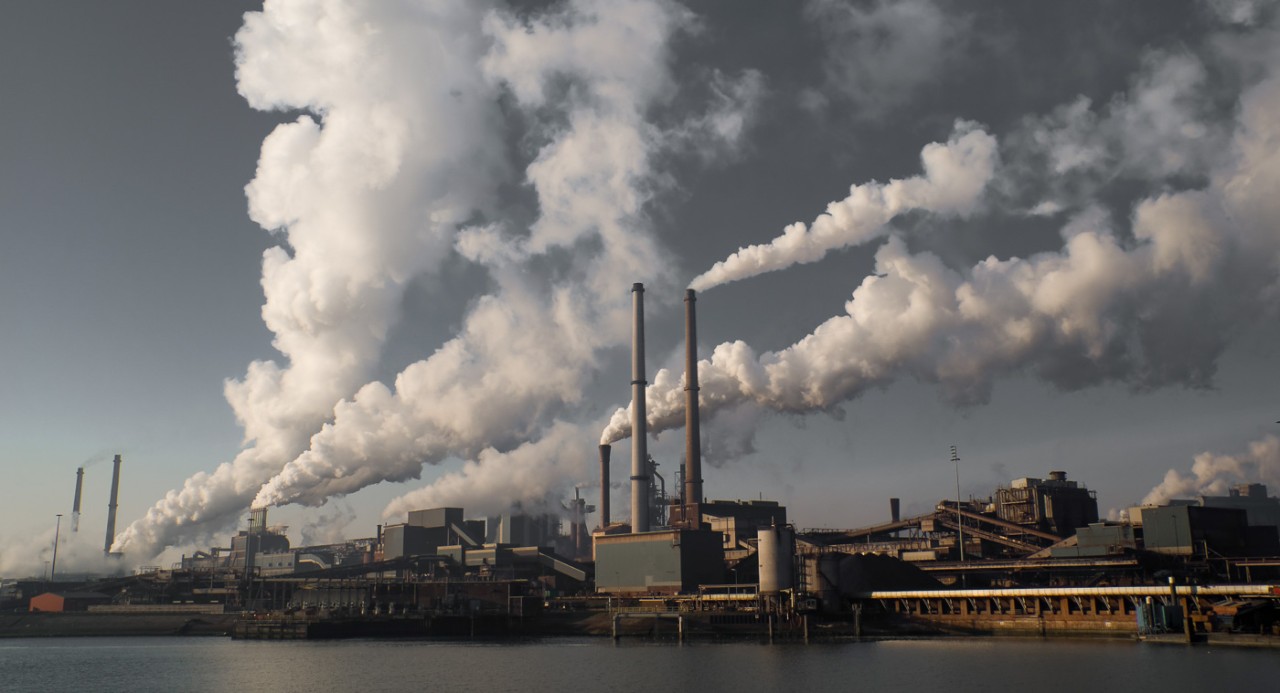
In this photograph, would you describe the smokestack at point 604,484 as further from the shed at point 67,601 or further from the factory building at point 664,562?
the shed at point 67,601

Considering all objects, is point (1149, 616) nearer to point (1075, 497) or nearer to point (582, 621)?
point (1075, 497)

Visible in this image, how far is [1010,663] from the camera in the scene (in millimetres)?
71375

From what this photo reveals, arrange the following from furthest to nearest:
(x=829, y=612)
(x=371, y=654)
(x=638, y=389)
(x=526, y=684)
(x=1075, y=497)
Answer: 1. (x=638, y=389)
2. (x=1075, y=497)
3. (x=829, y=612)
4. (x=371, y=654)
5. (x=526, y=684)

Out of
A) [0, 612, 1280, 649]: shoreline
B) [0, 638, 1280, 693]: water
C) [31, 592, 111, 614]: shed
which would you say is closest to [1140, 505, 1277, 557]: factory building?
[0, 612, 1280, 649]: shoreline

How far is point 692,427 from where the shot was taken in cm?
15550

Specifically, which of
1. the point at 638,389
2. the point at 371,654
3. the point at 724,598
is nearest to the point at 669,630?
the point at 724,598

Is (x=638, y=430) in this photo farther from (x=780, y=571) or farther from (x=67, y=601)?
(x=67, y=601)

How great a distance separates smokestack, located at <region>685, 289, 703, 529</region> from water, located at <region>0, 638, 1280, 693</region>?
161 feet

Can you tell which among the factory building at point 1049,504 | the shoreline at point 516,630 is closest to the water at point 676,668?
the shoreline at point 516,630

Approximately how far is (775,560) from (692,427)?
39.3 m

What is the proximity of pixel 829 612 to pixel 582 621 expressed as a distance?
37757 millimetres

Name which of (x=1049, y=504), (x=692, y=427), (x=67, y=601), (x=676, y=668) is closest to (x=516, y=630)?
(x=692, y=427)

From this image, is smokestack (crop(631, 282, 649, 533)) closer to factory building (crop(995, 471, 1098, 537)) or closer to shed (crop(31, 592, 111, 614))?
factory building (crop(995, 471, 1098, 537))

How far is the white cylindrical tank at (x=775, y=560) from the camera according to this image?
4678 inches
